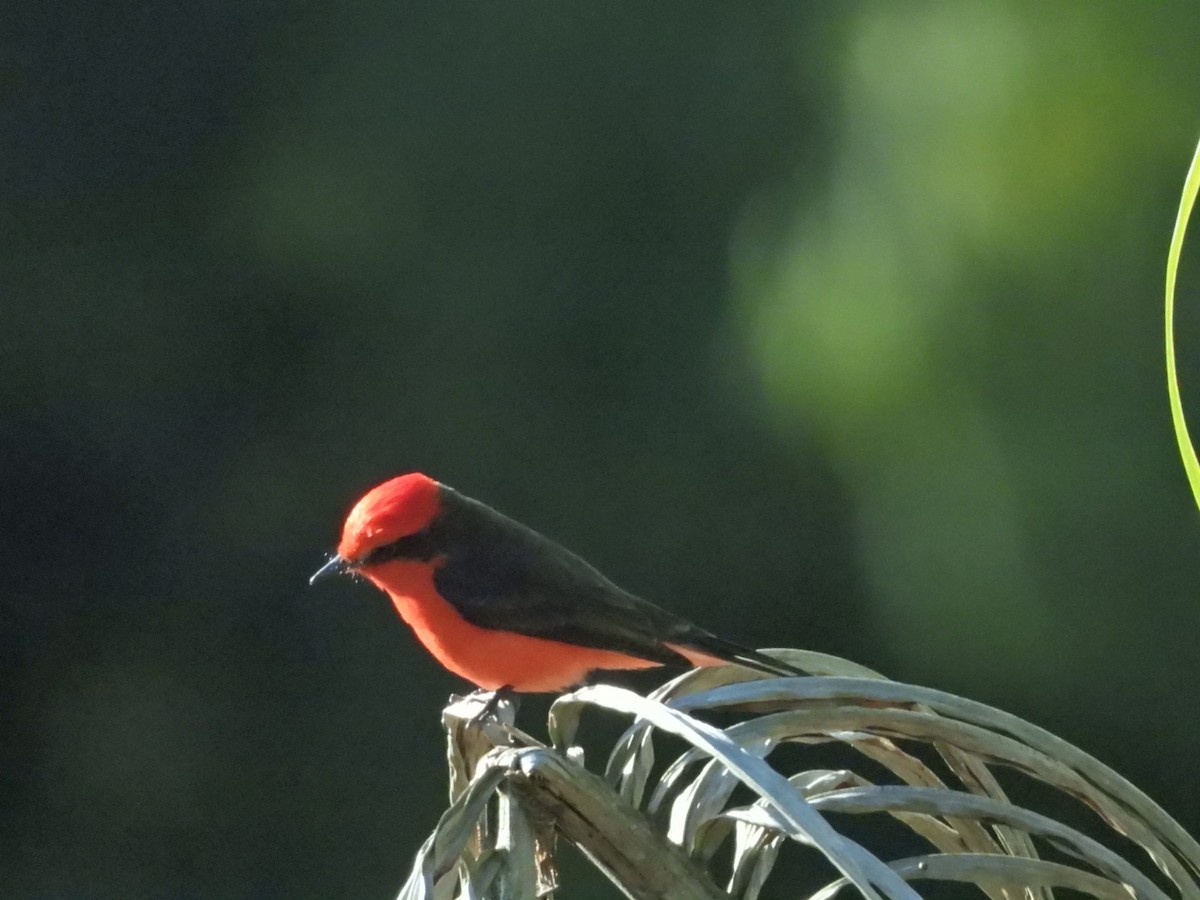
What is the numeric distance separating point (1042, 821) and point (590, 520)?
1.35m

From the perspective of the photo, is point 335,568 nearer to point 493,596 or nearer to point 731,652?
point 493,596

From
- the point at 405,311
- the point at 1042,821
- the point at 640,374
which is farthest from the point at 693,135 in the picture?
the point at 1042,821

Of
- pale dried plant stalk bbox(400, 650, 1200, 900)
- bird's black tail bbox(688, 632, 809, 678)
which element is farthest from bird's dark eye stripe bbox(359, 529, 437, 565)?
pale dried plant stalk bbox(400, 650, 1200, 900)

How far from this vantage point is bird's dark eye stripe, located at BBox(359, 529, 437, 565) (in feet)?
5.40

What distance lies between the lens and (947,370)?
1.97 meters

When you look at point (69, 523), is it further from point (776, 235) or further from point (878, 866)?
point (878, 866)

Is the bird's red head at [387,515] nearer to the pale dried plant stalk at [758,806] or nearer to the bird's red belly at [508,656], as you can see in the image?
the bird's red belly at [508,656]

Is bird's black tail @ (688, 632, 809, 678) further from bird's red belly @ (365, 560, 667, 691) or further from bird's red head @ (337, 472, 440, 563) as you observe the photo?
bird's red head @ (337, 472, 440, 563)

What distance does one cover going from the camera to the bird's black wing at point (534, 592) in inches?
59.5

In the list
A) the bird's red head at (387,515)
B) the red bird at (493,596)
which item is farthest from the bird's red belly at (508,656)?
the bird's red head at (387,515)

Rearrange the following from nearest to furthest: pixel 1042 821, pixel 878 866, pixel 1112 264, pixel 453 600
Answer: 1. pixel 878 866
2. pixel 1042 821
3. pixel 453 600
4. pixel 1112 264

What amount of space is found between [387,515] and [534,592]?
0.62ft

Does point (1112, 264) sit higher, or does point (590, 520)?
point (1112, 264)

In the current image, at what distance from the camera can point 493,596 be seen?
163 centimetres
